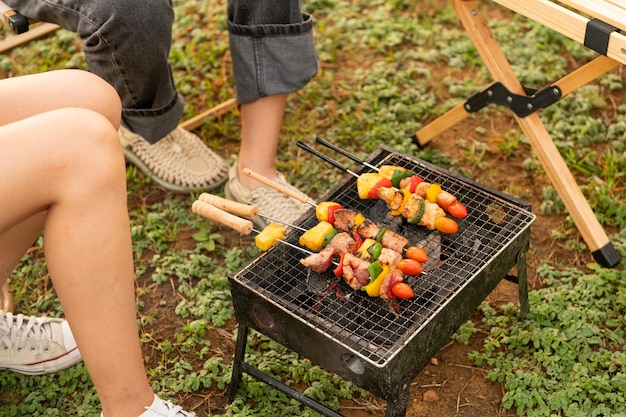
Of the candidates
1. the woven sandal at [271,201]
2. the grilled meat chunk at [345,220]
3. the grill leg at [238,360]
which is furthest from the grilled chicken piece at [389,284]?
the woven sandal at [271,201]

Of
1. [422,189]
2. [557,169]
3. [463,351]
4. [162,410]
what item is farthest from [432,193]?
→ [162,410]

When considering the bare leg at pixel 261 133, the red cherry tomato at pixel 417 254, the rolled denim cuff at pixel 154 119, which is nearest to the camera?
the red cherry tomato at pixel 417 254

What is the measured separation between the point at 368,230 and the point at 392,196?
0.46 feet

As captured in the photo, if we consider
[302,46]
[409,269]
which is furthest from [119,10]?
[409,269]

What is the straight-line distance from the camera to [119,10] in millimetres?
2754

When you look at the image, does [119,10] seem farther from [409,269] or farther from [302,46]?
[409,269]

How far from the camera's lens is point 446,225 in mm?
2473

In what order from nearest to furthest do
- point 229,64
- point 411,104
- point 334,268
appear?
point 334,268, point 411,104, point 229,64

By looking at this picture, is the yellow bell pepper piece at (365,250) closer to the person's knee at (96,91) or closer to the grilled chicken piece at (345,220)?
the grilled chicken piece at (345,220)

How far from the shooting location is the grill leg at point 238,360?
252cm

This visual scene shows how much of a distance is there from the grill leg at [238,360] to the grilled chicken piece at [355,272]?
1.25ft

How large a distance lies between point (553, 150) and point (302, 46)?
41.2 inches

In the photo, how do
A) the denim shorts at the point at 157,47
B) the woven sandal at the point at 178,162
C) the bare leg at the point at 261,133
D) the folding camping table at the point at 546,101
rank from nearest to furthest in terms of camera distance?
the denim shorts at the point at 157,47 → the folding camping table at the point at 546,101 → the bare leg at the point at 261,133 → the woven sandal at the point at 178,162

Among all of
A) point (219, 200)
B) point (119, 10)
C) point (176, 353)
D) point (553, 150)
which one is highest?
point (119, 10)
